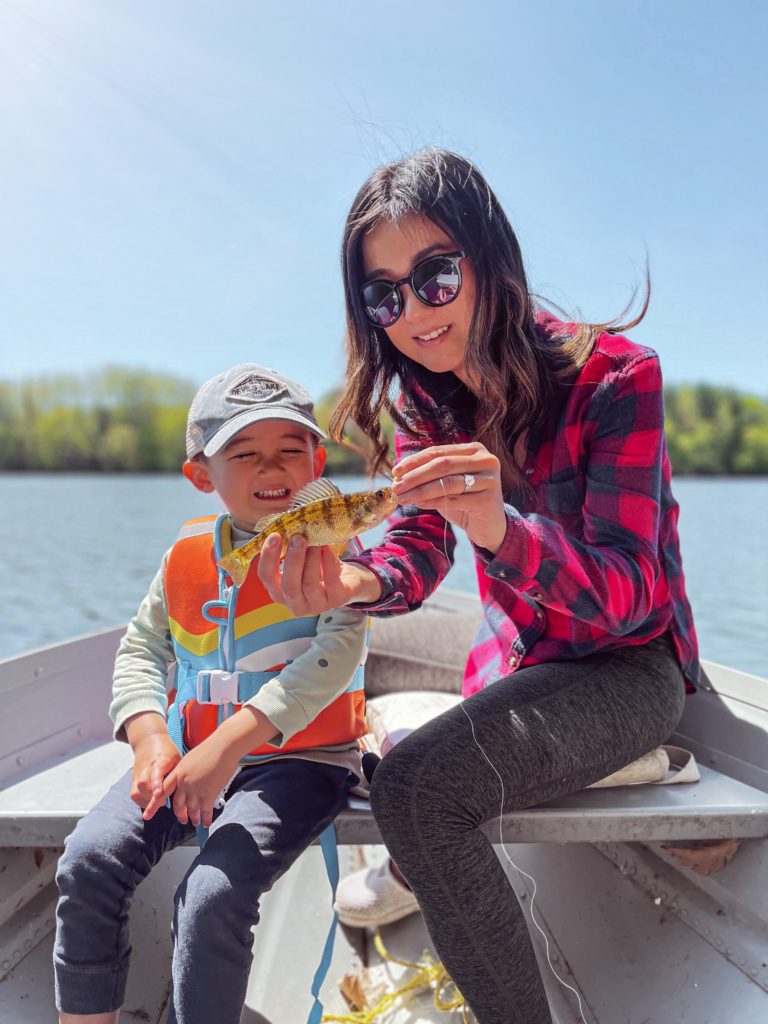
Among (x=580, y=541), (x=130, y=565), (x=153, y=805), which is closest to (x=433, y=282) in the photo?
(x=580, y=541)

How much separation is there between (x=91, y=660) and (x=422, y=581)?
163cm

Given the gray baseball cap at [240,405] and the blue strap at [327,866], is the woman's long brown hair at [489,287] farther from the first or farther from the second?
the blue strap at [327,866]

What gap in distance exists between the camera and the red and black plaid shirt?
5.41 ft

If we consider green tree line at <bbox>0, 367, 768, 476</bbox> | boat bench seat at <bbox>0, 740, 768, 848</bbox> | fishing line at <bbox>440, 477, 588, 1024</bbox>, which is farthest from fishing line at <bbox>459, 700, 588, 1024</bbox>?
green tree line at <bbox>0, 367, 768, 476</bbox>

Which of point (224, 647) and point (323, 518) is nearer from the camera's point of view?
point (323, 518)

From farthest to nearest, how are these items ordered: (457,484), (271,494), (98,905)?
(271,494)
(98,905)
(457,484)

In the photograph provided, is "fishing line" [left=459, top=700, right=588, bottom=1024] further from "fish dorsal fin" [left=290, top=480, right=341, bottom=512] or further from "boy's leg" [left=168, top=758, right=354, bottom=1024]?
"fish dorsal fin" [left=290, top=480, right=341, bottom=512]

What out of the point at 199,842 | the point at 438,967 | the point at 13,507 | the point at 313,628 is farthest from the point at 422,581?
the point at 13,507

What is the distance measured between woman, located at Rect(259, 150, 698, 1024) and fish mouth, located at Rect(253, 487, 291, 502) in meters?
0.30

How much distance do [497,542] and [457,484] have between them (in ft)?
0.59

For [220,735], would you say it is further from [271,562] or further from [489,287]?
[489,287]

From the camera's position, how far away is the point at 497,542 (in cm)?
160

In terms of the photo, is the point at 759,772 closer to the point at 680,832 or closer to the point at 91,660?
the point at 680,832

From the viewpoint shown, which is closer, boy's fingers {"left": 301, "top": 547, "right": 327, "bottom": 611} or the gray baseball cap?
boy's fingers {"left": 301, "top": 547, "right": 327, "bottom": 611}
